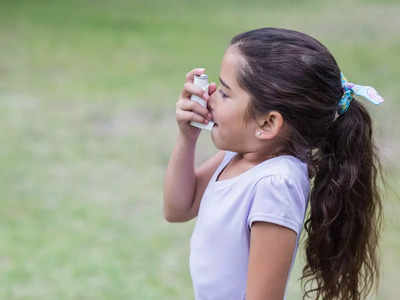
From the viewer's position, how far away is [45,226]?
3.90 meters

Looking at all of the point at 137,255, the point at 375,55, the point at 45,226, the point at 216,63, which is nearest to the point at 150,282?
the point at 137,255

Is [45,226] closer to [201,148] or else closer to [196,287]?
[201,148]

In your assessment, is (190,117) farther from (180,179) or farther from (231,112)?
(180,179)

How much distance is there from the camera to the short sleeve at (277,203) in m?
1.33

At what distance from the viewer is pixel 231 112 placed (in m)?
1.44

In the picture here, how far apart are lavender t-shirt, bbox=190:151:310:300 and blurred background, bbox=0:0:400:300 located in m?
1.42

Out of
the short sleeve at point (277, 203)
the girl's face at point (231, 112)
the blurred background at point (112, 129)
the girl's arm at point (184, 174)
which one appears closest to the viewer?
the short sleeve at point (277, 203)

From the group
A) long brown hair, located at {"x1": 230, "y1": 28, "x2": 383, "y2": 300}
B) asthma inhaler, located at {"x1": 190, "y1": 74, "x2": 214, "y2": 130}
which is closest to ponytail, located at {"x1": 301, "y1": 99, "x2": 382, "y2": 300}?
long brown hair, located at {"x1": 230, "y1": 28, "x2": 383, "y2": 300}

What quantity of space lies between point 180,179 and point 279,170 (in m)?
0.38

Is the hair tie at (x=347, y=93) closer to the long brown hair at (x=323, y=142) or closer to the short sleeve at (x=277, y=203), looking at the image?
the long brown hair at (x=323, y=142)

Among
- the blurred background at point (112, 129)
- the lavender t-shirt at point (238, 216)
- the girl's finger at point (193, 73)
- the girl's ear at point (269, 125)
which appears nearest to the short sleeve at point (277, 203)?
the lavender t-shirt at point (238, 216)

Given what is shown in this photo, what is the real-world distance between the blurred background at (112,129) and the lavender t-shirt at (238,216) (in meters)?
1.42

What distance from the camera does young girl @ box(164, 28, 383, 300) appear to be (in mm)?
1354

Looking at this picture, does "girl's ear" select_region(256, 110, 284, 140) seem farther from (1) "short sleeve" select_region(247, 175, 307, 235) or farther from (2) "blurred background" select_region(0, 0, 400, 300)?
(2) "blurred background" select_region(0, 0, 400, 300)
